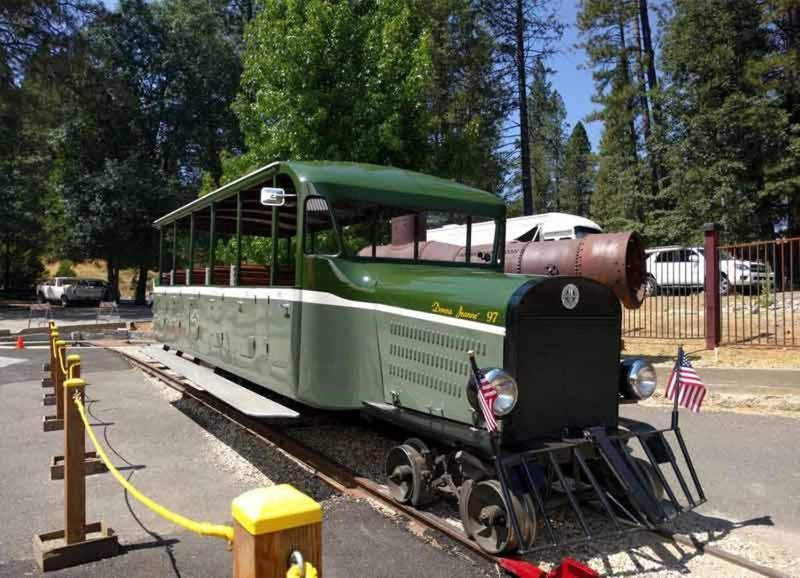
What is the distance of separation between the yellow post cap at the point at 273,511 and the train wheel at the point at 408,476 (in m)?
2.52

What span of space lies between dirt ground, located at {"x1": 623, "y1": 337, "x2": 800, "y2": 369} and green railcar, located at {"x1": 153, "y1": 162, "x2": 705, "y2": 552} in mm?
5405

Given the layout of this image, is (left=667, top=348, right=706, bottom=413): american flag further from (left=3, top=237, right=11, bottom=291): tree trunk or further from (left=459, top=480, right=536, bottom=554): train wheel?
(left=3, top=237, right=11, bottom=291): tree trunk

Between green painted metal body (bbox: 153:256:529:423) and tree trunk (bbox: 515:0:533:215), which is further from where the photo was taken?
tree trunk (bbox: 515:0:533:215)

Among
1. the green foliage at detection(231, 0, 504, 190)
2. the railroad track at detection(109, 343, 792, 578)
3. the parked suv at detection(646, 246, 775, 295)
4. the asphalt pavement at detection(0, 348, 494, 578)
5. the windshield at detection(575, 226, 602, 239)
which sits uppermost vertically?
the green foliage at detection(231, 0, 504, 190)

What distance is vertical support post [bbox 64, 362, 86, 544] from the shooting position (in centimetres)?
402

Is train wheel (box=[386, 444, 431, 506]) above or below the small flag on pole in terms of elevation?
below

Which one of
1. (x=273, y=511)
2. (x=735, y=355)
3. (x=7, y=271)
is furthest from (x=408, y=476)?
(x=7, y=271)

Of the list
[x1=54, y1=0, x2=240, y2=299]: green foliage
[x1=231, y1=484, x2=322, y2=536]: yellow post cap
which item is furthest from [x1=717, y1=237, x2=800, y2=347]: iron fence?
[x1=54, y1=0, x2=240, y2=299]: green foliage

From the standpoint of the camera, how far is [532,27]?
81.9 feet

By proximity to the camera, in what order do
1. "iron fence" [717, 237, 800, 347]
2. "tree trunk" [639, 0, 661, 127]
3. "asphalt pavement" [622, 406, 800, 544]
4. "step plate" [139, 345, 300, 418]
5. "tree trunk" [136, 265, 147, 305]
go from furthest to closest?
"tree trunk" [136, 265, 147, 305], "tree trunk" [639, 0, 661, 127], "iron fence" [717, 237, 800, 347], "step plate" [139, 345, 300, 418], "asphalt pavement" [622, 406, 800, 544]

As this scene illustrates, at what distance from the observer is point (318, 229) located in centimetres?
557

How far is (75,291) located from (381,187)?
102ft

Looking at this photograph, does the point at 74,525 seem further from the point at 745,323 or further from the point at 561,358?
the point at 745,323

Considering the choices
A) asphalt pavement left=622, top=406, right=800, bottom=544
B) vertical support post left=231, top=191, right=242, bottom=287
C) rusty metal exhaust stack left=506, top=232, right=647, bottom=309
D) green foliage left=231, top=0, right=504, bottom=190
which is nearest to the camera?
asphalt pavement left=622, top=406, right=800, bottom=544
